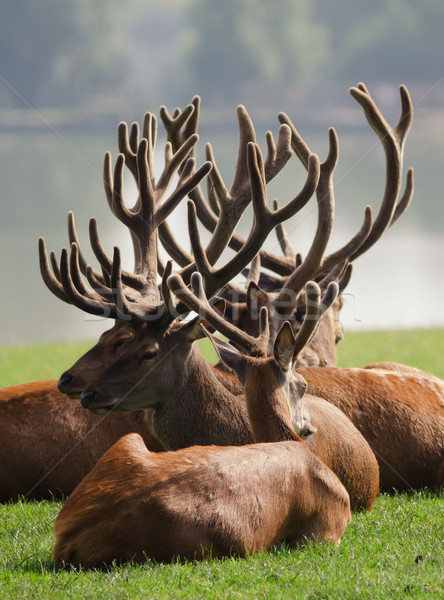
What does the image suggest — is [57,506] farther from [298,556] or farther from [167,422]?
[298,556]

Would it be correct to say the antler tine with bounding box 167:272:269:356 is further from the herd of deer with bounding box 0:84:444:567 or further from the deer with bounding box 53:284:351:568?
the deer with bounding box 53:284:351:568

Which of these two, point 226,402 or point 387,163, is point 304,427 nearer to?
point 226,402

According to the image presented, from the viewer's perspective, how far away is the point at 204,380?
5555 mm

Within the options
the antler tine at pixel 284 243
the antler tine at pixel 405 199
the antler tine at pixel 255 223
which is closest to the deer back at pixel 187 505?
the antler tine at pixel 255 223

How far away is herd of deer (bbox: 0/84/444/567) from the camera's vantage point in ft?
12.2

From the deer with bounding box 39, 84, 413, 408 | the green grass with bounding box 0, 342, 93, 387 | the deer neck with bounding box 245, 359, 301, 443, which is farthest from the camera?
the green grass with bounding box 0, 342, 93, 387

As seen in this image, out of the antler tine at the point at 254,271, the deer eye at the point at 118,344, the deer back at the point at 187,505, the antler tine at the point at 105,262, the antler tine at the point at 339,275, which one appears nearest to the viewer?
the deer back at the point at 187,505

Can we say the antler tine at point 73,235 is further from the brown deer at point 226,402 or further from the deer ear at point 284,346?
the deer ear at point 284,346

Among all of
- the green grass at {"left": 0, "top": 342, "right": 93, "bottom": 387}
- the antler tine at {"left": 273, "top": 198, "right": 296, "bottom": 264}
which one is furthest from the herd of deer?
the green grass at {"left": 0, "top": 342, "right": 93, "bottom": 387}

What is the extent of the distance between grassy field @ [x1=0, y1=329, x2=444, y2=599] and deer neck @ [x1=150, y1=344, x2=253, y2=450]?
2.72ft

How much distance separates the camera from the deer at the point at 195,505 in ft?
11.8

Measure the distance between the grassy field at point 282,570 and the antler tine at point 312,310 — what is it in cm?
97

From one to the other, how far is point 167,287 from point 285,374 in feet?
3.82

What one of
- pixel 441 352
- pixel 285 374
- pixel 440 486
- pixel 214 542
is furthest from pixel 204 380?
pixel 441 352
